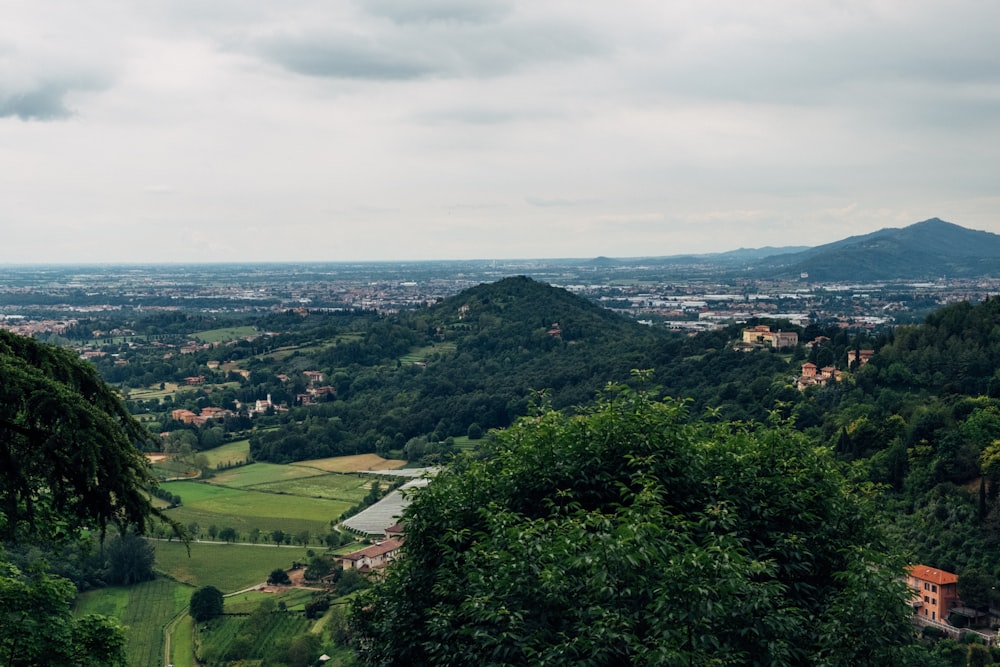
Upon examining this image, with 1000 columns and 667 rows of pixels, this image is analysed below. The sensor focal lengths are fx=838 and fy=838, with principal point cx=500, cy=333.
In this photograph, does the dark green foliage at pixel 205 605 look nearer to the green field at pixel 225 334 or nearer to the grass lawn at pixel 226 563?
the grass lawn at pixel 226 563

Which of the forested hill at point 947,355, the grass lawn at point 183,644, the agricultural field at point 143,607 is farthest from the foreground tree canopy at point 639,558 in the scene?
the forested hill at point 947,355


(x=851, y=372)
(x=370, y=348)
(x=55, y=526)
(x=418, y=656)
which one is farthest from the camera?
(x=370, y=348)

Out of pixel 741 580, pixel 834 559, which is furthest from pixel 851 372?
pixel 741 580

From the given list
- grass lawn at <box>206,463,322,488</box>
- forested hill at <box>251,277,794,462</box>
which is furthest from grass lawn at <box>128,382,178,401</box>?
grass lawn at <box>206,463,322,488</box>

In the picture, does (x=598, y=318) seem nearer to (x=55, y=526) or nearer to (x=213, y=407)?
(x=213, y=407)

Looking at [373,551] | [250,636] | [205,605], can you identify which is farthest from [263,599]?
[373,551]

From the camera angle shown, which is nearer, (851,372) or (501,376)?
(851,372)

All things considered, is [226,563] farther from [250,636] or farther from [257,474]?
[257,474]
